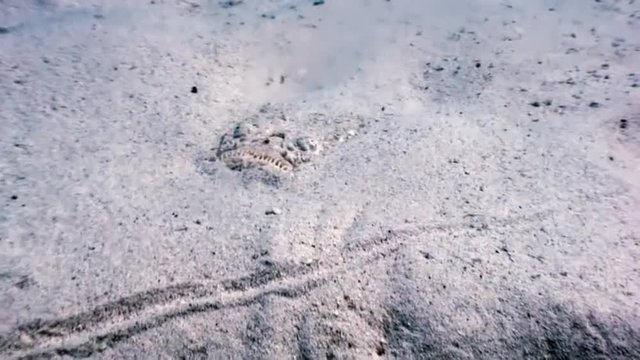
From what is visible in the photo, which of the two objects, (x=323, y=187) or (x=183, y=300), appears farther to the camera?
(x=323, y=187)

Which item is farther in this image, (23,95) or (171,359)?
(23,95)

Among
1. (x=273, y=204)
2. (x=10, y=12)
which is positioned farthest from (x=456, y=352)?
(x=10, y=12)

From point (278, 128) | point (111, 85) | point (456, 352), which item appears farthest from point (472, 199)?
point (111, 85)

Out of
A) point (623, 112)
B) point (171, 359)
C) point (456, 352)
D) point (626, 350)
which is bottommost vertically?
point (171, 359)

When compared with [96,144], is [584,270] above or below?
above

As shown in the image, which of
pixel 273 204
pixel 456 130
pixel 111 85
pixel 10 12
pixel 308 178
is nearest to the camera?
pixel 273 204

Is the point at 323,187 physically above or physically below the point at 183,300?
above

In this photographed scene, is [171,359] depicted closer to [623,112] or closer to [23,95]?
[23,95]

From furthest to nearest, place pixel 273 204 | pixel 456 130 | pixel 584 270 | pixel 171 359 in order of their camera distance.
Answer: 1. pixel 456 130
2. pixel 273 204
3. pixel 584 270
4. pixel 171 359
